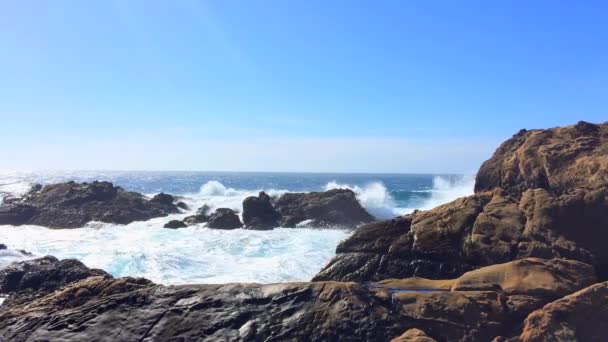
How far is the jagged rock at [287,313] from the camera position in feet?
24.8

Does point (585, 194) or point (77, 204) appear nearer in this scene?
point (585, 194)

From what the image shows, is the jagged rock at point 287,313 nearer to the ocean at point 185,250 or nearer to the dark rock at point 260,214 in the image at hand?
the ocean at point 185,250

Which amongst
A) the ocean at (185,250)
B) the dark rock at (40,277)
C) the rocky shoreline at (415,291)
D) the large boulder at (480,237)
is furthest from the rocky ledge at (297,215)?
the large boulder at (480,237)

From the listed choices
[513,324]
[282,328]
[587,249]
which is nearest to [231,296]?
[282,328]

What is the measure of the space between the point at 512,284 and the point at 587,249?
275cm

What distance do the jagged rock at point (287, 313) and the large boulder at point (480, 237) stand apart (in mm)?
1435

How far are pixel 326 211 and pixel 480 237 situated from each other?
22740 mm

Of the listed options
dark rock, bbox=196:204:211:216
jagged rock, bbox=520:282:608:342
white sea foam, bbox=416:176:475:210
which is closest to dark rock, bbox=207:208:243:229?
dark rock, bbox=196:204:211:216

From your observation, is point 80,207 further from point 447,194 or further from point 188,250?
point 447,194

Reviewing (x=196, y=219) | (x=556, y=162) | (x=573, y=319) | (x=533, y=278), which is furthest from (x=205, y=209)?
(x=573, y=319)

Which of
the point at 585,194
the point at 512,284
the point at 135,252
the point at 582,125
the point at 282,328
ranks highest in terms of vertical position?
the point at 582,125

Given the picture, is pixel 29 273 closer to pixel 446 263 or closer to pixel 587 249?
pixel 446 263

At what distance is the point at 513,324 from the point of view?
25.2ft

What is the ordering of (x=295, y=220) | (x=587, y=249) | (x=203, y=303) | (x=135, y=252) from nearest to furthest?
(x=203, y=303) < (x=587, y=249) < (x=135, y=252) < (x=295, y=220)
